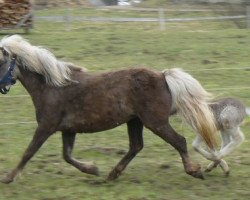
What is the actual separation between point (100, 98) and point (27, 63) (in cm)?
87

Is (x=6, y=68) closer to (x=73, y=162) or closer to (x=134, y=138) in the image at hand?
(x=73, y=162)

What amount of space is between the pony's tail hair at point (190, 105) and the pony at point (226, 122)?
26 centimetres

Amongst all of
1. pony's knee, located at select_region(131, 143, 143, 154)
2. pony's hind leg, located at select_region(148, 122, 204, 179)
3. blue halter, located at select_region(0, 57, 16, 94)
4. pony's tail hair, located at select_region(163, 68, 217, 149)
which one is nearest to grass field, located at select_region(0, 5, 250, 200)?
pony's hind leg, located at select_region(148, 122, 204, 179)

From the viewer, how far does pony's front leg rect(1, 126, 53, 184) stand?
6695 millimetres

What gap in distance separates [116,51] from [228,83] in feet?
16.5

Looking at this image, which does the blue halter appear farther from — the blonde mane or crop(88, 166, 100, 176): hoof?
crop(88, 166, 100, 176): hoof

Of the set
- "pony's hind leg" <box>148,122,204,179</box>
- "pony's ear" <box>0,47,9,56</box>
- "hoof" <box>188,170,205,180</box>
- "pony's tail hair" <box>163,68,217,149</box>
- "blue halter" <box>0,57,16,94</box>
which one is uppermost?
"pony's ear" <box>0,47,9,56</box>

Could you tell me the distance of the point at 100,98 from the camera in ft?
22.2

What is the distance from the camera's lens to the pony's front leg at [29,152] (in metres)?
6.70

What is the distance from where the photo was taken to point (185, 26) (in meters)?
25.8

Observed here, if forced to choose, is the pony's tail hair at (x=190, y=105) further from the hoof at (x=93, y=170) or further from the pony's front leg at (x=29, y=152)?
the pony's front leg at (x=29, y=152)

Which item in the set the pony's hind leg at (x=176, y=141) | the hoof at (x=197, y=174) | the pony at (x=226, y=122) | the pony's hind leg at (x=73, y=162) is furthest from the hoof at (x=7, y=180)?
the pony at (x=226, y=122)

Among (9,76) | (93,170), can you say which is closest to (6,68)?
(9,76)

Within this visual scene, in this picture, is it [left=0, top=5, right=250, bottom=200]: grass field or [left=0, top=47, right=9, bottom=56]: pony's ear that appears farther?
[left=0, top=47, right=9, bottom=56]: pony's ear
